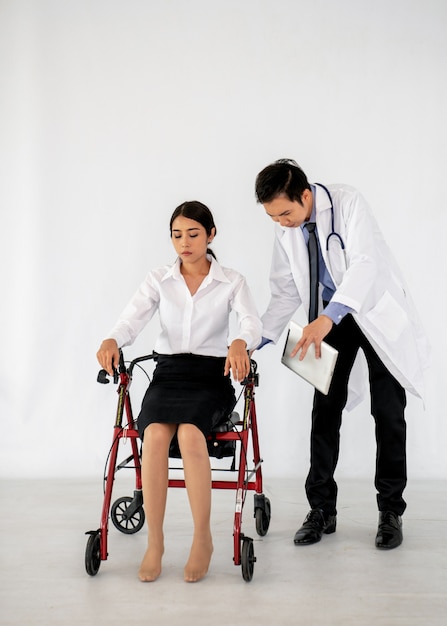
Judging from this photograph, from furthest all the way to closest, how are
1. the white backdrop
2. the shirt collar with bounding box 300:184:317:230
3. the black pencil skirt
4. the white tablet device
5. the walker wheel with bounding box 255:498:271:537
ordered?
the white backdrop, the walker wheel with bounding box 255:498:271:537, the shirt collar with bounding box 300:184:317:230, the white tablet device, the black pencil skirt

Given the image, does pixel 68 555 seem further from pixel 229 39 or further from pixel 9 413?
pixel 229 39

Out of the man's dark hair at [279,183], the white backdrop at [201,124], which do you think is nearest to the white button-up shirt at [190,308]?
the man's dark hair at [279,183]

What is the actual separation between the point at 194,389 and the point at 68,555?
709 mm

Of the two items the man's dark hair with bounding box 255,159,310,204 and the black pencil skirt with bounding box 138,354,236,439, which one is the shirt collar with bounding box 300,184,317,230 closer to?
the man's dark hair with bounding box 255,159,310,204

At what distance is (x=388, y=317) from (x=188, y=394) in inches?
28.5

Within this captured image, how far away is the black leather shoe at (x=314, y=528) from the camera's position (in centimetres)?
278

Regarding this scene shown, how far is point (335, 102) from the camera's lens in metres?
3.92

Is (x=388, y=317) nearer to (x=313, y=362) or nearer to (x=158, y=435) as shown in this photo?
(x=313, y=362)

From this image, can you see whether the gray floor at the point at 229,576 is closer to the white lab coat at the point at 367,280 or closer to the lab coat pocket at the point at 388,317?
the white lab coat at the point at 367,280

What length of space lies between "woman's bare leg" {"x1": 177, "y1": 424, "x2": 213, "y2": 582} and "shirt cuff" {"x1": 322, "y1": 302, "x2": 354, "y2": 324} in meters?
0.56

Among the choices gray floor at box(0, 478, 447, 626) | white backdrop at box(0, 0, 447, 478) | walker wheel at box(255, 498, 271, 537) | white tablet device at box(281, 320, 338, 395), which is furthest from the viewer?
white backdrop at box(0, 0, 447, 478)

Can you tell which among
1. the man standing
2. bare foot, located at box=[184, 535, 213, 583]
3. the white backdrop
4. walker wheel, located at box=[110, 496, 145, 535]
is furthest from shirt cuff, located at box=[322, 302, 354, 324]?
the white backdrop

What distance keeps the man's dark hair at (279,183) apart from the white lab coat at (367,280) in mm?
106

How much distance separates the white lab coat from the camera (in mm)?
2600
